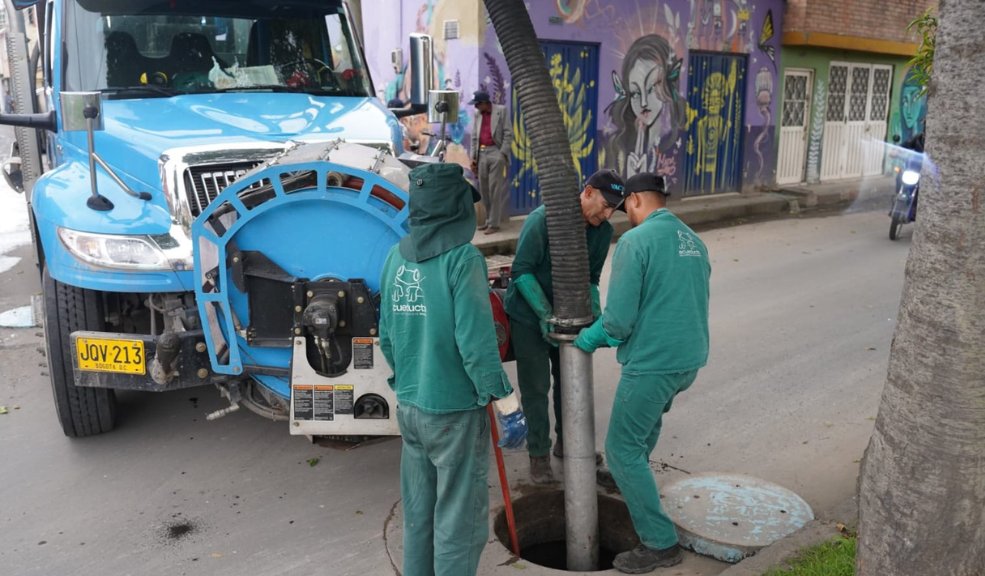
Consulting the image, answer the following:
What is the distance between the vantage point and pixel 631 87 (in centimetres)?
1424

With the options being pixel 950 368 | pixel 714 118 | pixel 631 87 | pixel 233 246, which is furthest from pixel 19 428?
pixel 714 118

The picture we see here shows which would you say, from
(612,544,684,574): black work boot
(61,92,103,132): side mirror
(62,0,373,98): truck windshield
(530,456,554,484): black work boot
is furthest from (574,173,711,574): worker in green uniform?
(62,0,373,98): truck windshield

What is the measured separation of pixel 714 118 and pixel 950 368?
46.8 feet

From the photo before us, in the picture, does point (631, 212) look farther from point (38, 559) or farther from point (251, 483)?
point (38, 559)

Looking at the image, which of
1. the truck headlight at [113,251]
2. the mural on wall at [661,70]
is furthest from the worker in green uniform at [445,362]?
the mural on wall at [661,70]

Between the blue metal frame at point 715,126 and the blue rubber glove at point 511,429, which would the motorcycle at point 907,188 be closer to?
the blue metal frame at point 715,126

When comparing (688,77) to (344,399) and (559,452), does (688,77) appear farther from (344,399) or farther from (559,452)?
(344,399)

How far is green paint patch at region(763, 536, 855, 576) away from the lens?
139 inches

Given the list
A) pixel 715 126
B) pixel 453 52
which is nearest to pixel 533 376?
pixel 453 52

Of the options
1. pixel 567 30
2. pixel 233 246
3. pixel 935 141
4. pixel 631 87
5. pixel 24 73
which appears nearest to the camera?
pixel 935 141

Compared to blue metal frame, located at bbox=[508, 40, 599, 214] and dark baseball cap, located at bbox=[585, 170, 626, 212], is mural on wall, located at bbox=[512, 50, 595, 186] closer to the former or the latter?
blue metal frame, located at bbox=[508, 40, 599, 214]

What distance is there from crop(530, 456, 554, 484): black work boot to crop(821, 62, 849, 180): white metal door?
16.6 meters

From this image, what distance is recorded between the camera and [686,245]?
371 cm

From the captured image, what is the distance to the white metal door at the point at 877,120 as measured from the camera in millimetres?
20250
